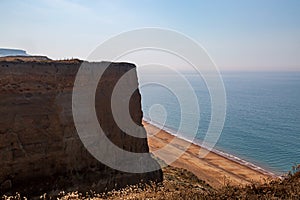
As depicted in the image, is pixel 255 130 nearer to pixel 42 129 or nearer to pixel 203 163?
pixel 203 163

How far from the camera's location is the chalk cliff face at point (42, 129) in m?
11.3

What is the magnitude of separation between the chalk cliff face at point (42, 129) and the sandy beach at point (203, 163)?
44.9 ft

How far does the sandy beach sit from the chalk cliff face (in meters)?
13.7

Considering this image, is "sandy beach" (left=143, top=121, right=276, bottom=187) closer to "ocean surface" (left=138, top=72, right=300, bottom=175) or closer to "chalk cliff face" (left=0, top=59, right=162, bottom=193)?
"ocean surface" (left=138, top=72, right=300, bottom=175)

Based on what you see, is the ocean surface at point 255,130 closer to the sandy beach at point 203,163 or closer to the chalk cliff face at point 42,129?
the sandy beach at point 203,163

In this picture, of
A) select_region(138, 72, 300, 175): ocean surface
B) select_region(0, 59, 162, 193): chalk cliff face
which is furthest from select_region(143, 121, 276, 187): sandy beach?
select_region(0, 59, 162, 193): chalk cliff face

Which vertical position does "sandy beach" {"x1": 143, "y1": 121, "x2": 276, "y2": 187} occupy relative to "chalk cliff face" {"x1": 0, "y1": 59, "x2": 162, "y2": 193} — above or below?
below

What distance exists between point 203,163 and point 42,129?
22827 mm

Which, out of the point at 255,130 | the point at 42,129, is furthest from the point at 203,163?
the point at 42,129

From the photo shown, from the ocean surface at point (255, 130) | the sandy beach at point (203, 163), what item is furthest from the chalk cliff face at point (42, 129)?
the sandy beach at point (203, 163)

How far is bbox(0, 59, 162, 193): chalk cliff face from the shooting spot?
11.3 meters

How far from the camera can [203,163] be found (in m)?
32.0

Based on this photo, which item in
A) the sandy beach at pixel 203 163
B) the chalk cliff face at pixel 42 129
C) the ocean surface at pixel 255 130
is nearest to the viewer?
the chalk cliff face at pixel 42 129

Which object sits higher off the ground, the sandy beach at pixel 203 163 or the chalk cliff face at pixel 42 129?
the chalk cliff face at pixel 42 129
